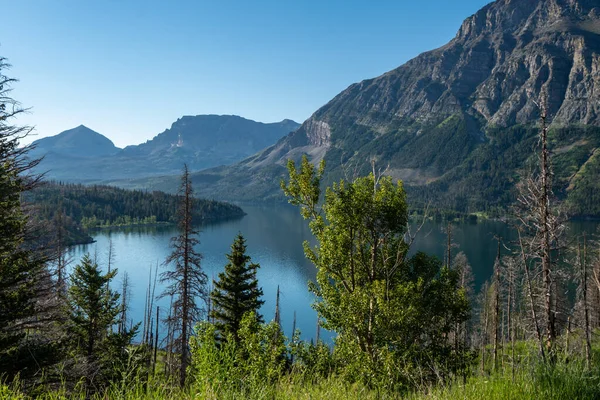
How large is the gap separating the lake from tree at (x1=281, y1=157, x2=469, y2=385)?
117 ft

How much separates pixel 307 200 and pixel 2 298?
1061cm

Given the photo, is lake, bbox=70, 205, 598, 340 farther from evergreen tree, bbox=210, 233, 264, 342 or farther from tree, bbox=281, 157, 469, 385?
tree, bbox=281, 157, 469, 385

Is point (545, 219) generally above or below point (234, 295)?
above

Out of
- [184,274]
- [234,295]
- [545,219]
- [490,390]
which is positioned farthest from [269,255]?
[490,390]

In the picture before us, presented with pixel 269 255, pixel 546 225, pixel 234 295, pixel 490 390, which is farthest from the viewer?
pixel 269 255

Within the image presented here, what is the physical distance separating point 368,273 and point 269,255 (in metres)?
118

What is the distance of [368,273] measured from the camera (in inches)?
539

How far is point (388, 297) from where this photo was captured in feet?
38.1

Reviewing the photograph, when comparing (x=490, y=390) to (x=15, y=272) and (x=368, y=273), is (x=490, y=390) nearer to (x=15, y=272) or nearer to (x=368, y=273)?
(x=368, y=273)

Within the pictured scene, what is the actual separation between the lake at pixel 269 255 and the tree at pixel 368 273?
1409 inches

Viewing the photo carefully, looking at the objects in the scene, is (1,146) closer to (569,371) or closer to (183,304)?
(183,304)

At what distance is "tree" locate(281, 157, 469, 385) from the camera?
40.5ft

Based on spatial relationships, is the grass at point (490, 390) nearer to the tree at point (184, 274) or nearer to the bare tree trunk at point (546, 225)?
the bare tree trunk at point (546, 225)

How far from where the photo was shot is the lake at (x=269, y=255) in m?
80.2
